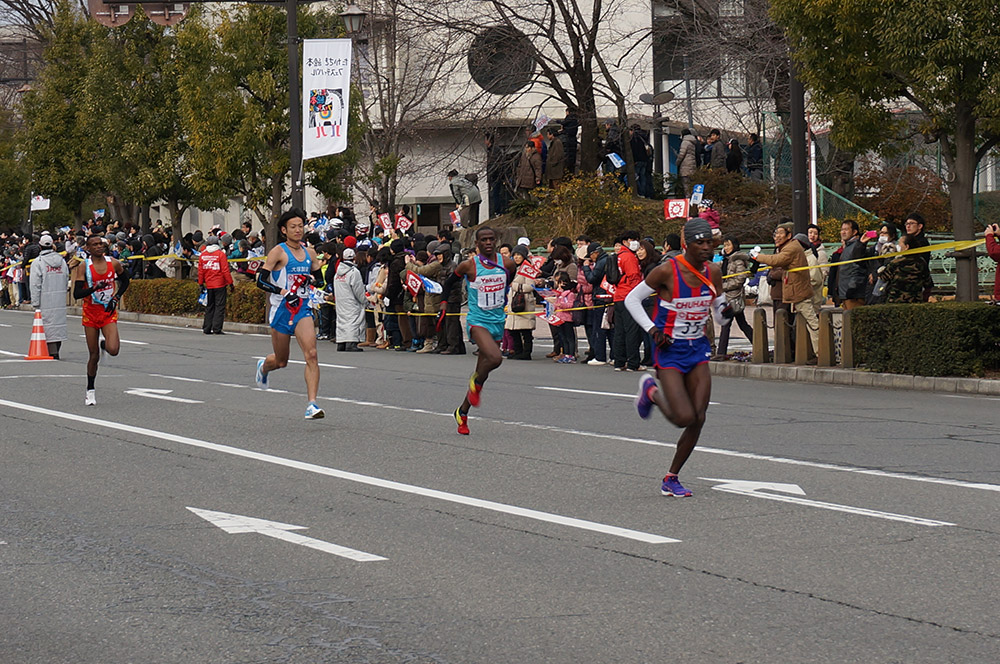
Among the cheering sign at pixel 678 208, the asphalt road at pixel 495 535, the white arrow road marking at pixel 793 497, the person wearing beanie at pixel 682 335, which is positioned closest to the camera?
the asphalt road at pixel 495 535

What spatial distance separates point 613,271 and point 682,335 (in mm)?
10699

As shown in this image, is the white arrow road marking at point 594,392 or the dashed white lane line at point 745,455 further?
the white arrow road marking at point 594,392

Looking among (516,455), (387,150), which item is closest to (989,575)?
(516,455)

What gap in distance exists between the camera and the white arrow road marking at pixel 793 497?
8508 mm

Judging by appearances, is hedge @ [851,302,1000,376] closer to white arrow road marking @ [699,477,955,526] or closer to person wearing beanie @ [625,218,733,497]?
white arrow road marking @ [699,477,955,526]

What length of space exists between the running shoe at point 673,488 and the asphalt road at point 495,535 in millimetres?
129

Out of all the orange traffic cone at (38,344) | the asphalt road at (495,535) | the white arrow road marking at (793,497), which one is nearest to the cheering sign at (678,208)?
the orange traffic cone at (38,344)

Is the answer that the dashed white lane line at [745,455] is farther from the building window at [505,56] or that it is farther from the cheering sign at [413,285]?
the building window at [505,56]

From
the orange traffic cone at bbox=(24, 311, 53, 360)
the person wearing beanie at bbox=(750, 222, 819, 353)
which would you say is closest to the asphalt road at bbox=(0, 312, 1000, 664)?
the person wearing beanie at bbox=(750, 222, 819, 353)

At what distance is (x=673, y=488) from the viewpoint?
30.6ft

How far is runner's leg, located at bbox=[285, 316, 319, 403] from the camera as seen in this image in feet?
42.2

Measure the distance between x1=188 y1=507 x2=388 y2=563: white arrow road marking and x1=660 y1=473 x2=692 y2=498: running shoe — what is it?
96.1 inches

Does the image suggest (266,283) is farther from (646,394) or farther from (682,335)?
(682,335)

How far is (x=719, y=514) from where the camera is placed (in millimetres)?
8719
